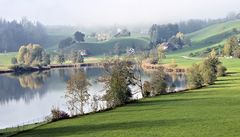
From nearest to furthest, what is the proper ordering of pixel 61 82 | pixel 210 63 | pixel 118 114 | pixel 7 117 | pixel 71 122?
pixel 71 122
pixel 118 114
pixel 7 117
pixel 210 63
pixel 61 82

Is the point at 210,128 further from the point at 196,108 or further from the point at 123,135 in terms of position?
the point at 196,108

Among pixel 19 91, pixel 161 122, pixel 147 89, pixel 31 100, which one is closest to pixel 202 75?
pixel 147 89

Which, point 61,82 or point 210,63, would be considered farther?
point 61,82

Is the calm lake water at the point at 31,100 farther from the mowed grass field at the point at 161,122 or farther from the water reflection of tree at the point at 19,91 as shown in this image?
the mowed grass field at the point at 161,122

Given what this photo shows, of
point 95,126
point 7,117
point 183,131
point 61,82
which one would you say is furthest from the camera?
point 61,82

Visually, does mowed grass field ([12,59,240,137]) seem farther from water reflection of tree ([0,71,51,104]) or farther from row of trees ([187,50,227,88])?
water reflection of tree ([0,71,51,104])

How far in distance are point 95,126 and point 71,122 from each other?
8455 mm

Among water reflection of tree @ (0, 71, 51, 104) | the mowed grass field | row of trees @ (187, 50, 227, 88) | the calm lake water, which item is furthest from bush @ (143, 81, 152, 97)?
water reflection of tree @ (0, 71, 51, 104)

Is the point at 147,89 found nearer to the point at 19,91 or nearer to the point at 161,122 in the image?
the point at 161,122

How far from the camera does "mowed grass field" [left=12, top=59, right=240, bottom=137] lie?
172 ft

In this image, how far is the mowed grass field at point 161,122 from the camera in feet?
172

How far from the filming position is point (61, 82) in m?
187

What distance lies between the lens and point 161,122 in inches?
2388

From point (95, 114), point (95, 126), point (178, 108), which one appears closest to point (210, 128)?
point (95, 126)
